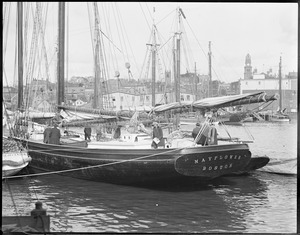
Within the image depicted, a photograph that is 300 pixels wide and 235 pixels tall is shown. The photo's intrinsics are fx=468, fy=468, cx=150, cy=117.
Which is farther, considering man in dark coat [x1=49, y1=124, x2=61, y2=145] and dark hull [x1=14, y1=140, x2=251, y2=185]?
man in dark coat [x1=49, y1=124, x2=61, y2=145]

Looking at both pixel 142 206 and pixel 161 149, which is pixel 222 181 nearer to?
pixel 161 149

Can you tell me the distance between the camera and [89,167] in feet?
35.1

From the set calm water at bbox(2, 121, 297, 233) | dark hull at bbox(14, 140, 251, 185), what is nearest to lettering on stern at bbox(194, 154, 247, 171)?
dark hull at bbox(14, 140, 251, 185)

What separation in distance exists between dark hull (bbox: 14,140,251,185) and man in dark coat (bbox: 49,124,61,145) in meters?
0.38

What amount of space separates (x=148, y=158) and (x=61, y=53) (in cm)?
315

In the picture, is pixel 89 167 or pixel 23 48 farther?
pixel 89 167

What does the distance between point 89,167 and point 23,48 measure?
3028 millimetres

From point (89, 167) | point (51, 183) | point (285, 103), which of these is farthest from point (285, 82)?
point (51, 183)

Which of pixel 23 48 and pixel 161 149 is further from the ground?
pixel 23 48

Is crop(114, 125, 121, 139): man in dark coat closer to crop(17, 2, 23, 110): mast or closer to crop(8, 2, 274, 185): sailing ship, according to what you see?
crop(8, 2, 274, 185): sailing ship

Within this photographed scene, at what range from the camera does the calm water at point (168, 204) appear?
762cm

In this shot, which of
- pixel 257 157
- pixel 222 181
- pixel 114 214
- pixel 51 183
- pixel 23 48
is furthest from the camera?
pixel 257 157

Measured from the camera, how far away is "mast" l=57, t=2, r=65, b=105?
367 inches

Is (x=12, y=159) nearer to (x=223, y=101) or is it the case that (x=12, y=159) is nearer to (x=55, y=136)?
(x=55, y=136)
